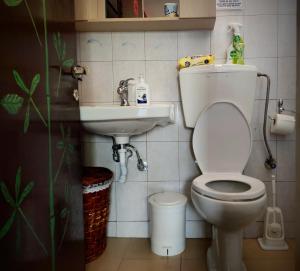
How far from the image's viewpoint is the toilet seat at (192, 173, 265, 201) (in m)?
1.15

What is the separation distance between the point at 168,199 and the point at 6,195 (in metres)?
1.03

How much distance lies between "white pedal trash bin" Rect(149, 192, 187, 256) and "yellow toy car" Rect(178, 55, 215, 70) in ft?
2.47

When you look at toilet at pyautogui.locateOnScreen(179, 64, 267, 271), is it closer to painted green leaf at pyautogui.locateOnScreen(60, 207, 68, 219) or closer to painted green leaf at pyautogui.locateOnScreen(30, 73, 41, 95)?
painted green leaf at pyautogui.locateOnScreen(60, 207, 68, 219)

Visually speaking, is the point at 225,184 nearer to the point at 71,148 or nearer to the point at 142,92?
the point at 142,92

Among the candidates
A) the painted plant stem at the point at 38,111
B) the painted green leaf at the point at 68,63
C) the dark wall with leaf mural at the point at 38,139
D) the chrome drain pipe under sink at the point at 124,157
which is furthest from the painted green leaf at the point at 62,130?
the chrome drain pipe under sink at the point at 124,157

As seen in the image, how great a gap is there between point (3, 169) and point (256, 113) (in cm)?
143

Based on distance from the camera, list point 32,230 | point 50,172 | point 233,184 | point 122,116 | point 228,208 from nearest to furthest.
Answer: point 32,230
point 50,172
point 228,208
point 122,116
point 233,184

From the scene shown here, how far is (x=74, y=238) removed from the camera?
1.12 meters

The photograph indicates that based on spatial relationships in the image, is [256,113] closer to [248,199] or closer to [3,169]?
[248,199]

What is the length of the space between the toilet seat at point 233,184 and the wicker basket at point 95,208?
48 cm

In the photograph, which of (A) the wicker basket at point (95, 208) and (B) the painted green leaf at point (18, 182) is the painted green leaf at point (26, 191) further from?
(A) the wicker basket at point (95, 208)

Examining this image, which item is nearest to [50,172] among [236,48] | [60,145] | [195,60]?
[60,145]

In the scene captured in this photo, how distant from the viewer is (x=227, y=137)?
1529mm

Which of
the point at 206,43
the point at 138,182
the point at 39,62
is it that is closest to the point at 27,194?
the point at 39,62
